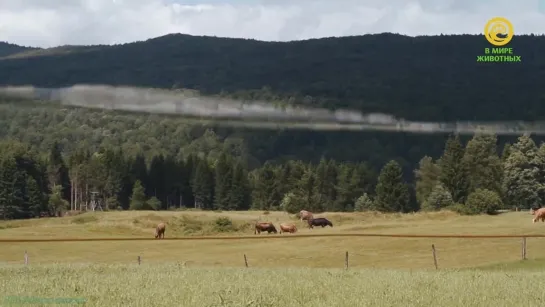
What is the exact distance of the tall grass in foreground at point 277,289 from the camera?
19.4 meters

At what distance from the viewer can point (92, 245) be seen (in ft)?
194

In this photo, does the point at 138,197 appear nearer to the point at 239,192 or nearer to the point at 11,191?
the point at 239,192

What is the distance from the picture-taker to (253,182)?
152m

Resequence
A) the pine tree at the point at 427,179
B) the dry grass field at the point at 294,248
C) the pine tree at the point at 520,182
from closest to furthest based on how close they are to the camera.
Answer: the dry grass field at the point at 294,248 → the pine tree at the point at 520,182 → the pine tree at the point at 427,179

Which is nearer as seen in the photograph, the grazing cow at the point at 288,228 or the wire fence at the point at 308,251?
the wire fence at the point at 308,251

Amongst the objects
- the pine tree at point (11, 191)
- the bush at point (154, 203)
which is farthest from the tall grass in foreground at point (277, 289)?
the bush at point (154, 203)

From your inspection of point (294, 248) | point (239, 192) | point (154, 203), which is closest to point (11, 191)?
point (154, 203)

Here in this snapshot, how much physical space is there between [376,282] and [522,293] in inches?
176

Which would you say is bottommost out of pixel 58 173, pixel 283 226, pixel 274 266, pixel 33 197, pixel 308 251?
pixel 33 197

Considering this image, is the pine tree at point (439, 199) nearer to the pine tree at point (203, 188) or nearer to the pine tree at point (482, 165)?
the pine tree at point (482, 165)

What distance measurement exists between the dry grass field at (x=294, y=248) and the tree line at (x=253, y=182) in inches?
1249

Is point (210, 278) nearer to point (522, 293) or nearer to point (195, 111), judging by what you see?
point (522, 293)

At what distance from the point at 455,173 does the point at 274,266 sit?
248ft

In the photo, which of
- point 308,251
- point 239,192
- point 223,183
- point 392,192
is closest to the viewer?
point 308,251
